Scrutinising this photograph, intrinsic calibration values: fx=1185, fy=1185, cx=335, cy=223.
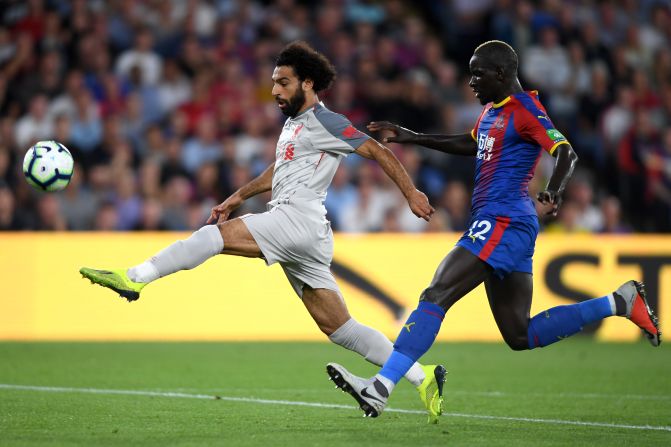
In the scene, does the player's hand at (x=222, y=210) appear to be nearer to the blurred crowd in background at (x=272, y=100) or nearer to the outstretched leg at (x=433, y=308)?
the outstretched leg at (x=433, y=308)

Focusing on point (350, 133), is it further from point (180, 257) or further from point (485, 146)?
point (180, 257)

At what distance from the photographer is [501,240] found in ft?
23.2

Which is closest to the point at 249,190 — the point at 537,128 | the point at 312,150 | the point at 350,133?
the point at 312,150

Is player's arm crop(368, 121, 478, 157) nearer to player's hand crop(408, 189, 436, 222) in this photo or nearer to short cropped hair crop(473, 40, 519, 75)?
short cropped hair crop(473, 40, 519, 75)

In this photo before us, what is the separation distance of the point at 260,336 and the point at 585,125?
6592mm

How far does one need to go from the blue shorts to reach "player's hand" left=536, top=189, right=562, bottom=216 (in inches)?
22.4

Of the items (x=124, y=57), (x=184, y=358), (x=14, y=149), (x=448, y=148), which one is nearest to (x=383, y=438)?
(x=448, y=148)

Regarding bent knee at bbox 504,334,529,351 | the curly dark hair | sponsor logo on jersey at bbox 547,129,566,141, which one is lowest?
bent knee at bbox 504,334,529,351

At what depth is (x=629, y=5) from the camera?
20.2 metres

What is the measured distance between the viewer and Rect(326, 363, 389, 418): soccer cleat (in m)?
6.72

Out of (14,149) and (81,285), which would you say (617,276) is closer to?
(81,285)

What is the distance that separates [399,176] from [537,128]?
34.3 inches

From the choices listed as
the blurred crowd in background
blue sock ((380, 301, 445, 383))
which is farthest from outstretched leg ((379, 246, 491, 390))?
the blurred crowd in background

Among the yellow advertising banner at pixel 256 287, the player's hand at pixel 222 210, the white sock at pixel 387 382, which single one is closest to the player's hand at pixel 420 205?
the white sock at pixel 387 382
